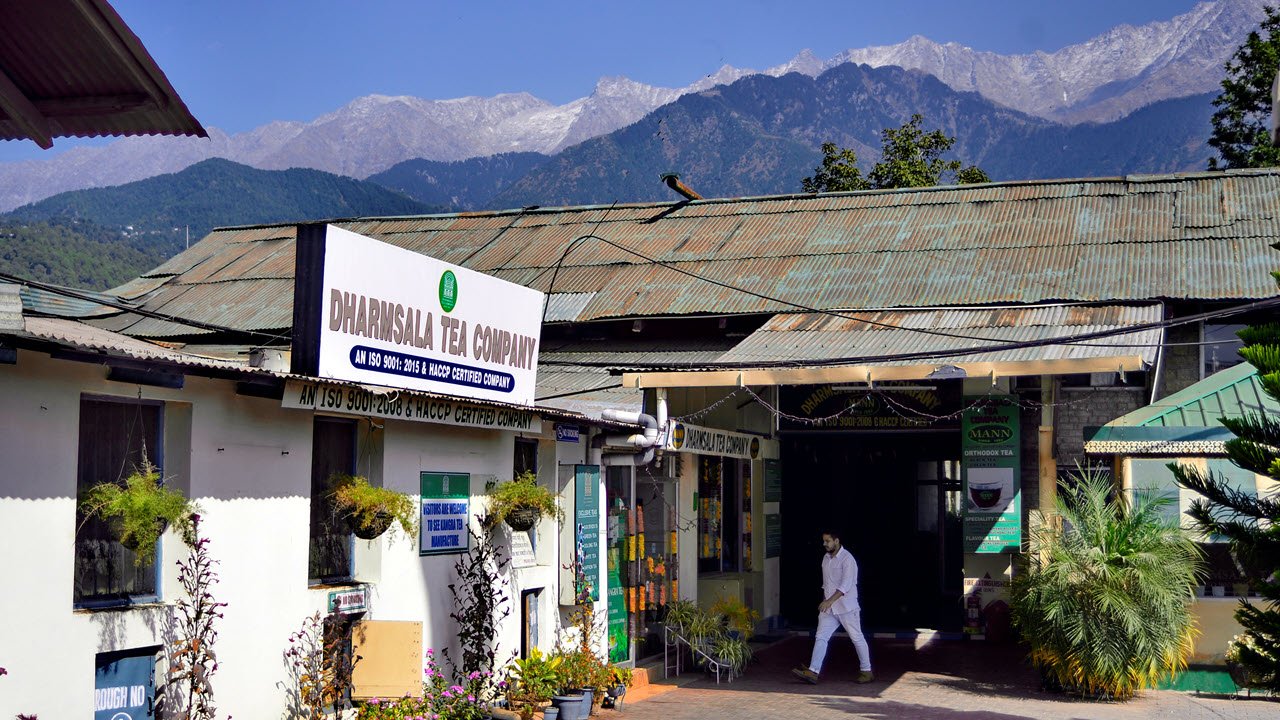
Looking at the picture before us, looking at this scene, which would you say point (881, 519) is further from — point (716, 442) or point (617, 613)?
point (617, 613)

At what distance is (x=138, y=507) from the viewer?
23.2 feet

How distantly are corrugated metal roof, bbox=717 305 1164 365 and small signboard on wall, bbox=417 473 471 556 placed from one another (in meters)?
4.62

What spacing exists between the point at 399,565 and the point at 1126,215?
45.2 feet

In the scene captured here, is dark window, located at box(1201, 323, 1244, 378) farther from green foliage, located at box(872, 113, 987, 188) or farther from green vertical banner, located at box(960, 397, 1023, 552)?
green foliage, located at box(872, 113, 987, 188)

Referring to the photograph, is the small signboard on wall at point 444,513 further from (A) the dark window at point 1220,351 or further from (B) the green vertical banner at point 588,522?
(A) the dark window at point 1220,351

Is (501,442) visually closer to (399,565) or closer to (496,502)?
(496,502)

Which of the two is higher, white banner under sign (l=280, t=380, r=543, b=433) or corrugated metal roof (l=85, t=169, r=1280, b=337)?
corrugated metal roof (l=85, t=169, r=1280, b=337)

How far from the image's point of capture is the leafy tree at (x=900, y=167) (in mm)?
30969

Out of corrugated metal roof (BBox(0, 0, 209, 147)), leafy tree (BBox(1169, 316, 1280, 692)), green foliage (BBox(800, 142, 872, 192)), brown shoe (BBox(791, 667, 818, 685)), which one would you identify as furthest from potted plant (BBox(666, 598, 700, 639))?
green foliage (BBox(800, 142, 872, 192))

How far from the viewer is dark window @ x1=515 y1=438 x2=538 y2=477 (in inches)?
476

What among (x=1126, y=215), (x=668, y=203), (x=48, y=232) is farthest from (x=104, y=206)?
(x=1126, y=215)

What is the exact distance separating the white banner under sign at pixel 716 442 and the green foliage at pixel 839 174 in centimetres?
1360

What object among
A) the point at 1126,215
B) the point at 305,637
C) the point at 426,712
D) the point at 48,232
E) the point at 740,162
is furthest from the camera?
the point at 740,162

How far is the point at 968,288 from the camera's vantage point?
17.6 meters
